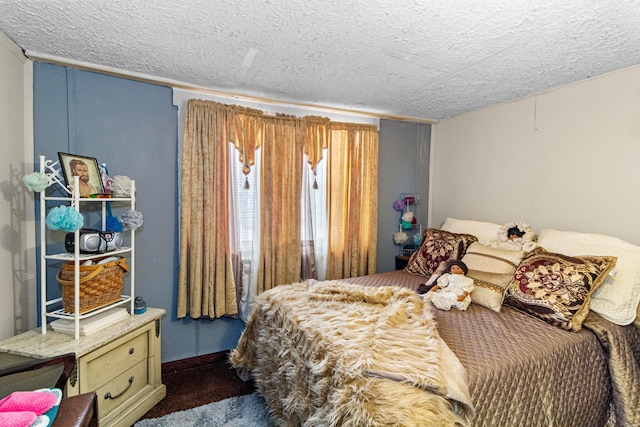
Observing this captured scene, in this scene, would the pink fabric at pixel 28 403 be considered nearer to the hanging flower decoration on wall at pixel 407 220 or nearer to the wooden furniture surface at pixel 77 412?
the wooden furniture surface at pixel 77 412

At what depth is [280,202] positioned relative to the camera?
2787mm

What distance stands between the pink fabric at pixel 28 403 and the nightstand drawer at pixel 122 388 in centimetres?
59

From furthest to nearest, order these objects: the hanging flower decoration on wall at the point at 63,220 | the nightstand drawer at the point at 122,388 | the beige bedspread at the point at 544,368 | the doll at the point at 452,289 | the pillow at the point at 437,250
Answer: the pillow at the point at 437,250, the doll at the point at 452,289, the nightstand drawer at the point at 122,388, the hanging flower decoration on wall at the point at 63,220, the beige bedspread at the point at 544,368

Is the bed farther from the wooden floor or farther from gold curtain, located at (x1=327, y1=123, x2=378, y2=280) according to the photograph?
gold curtain, located at (x1=327, y1=123, x2=378, y2=280)

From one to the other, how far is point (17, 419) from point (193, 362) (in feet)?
5.30

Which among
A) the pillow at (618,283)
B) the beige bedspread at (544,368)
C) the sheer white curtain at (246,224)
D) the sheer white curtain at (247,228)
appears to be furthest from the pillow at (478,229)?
the sheer white curtain at (247,228)

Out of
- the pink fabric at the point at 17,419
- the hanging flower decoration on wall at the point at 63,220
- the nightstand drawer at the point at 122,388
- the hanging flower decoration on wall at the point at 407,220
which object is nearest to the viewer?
the pink fabric at the point at 17,419

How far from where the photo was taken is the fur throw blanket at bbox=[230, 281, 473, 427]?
3.72 ft

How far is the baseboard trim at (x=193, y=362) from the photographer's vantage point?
249cm

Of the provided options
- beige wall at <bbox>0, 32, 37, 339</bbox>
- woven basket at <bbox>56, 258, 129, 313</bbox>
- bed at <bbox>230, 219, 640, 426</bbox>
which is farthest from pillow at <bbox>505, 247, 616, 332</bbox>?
beige wall at <bbox>0, 32, 37, 339</bbox>

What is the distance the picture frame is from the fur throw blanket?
1.31 meters

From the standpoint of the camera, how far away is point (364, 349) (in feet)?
4.48

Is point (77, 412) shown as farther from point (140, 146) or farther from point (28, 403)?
point (140, 146)

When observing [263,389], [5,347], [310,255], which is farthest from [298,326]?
[5,347]
